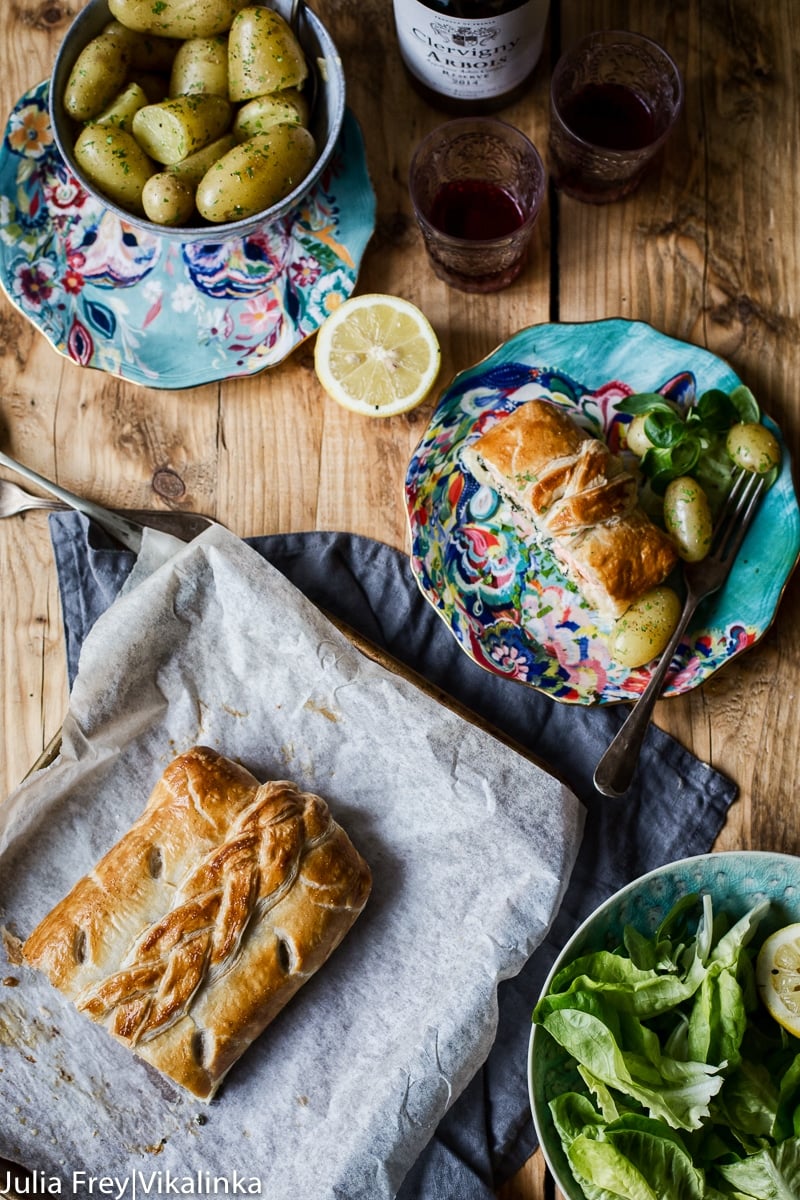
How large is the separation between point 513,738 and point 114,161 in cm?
128

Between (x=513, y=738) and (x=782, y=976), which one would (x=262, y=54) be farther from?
(x=782, y=976)

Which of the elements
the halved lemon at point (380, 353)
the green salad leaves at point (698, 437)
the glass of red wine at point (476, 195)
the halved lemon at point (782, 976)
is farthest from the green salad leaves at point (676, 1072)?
the glass of red wine at point (476, 195)

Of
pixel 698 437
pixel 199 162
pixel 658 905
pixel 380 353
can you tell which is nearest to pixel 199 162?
pixel 199 162

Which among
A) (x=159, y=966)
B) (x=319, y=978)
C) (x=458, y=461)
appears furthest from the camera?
(x=458, y=461)

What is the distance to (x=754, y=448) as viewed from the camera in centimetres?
196

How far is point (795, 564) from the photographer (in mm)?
1995

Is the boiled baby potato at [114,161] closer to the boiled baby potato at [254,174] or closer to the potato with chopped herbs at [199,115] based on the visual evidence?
the potato with chopped herbs at [199,115]

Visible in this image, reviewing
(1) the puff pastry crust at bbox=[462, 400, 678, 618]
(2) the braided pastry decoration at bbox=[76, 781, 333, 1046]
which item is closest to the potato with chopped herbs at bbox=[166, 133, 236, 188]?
(1) the puff pastry crust at bbox=[462, 400, 678, 618]

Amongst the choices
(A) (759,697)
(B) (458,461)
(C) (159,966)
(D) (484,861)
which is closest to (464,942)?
(D) (484,861)

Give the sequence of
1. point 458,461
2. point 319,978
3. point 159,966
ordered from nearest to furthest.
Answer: point 159,966, point 319,978, point 458,461

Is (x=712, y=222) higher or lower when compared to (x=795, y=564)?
higher

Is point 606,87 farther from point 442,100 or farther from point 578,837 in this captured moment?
point 578,837

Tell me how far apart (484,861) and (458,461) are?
0.75 meters

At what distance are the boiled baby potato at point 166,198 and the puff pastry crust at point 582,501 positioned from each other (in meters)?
0.68
